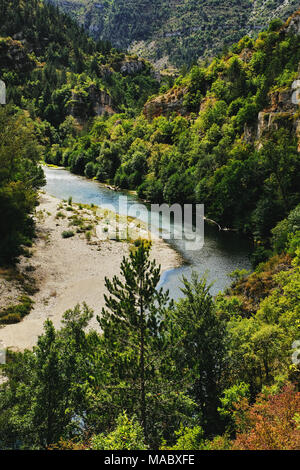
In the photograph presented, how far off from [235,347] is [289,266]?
15.8 meters

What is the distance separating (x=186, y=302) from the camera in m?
18.8

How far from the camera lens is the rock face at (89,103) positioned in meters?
159

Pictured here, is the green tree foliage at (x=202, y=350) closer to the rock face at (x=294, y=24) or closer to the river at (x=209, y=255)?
the river at (x=209, y=255)

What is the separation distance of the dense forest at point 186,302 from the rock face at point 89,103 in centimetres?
2813

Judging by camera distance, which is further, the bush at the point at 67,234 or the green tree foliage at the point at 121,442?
the bush at the point at 67,234

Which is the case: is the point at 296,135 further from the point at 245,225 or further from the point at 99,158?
the point at 99,158

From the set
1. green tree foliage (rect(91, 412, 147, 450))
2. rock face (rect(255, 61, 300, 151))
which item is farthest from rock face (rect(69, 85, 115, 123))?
green tree foliage (rect(91, 412, 147, 450))

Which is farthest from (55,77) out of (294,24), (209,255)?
(209,255)

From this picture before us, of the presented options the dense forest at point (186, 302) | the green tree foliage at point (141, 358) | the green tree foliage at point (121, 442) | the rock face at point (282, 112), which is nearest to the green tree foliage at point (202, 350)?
the dense forest at point (186, 302)

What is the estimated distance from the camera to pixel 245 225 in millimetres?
51594

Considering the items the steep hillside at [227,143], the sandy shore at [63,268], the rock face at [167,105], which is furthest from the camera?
the rock face at [167,105]

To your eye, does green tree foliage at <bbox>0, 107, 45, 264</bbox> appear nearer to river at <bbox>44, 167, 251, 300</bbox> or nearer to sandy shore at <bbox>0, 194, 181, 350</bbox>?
sandy shore at <bbox>0, 194, 181, 350</bbox>

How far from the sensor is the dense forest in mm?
14258
